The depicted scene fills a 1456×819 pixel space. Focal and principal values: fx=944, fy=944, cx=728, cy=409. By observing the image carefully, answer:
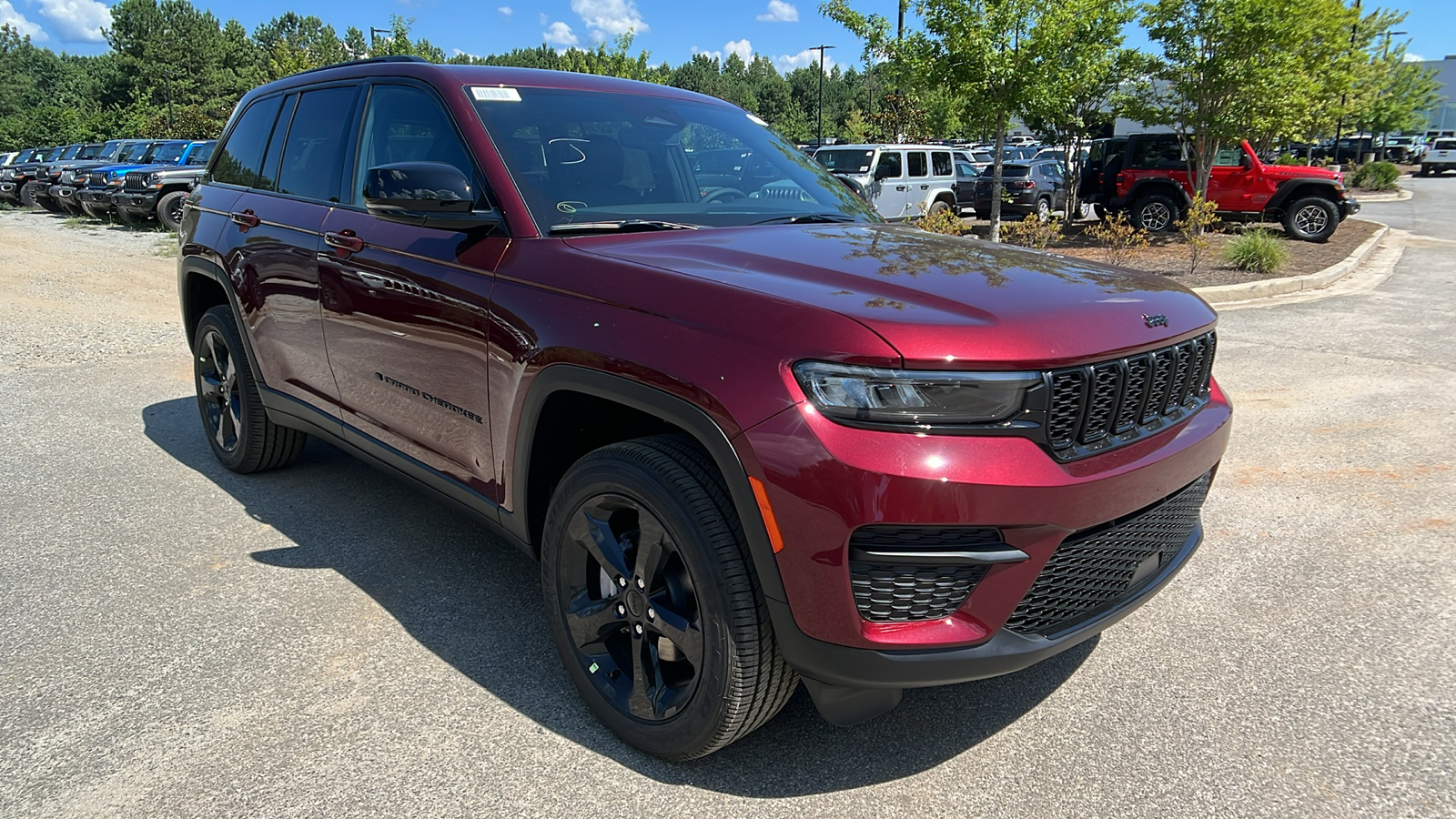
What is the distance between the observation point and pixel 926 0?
45.8ft

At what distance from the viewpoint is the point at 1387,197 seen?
30.4 metres

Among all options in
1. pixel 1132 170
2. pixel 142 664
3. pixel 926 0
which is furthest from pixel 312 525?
pixel 1132 170

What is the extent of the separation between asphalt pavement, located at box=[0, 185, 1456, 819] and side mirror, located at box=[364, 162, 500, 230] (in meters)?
1.39

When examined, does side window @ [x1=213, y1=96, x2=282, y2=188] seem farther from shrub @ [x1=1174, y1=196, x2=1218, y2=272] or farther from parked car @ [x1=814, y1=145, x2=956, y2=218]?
parked car @ [x1=814, y1=145, x2=956, y2=218]

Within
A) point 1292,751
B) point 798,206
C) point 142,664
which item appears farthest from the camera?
point 798,206

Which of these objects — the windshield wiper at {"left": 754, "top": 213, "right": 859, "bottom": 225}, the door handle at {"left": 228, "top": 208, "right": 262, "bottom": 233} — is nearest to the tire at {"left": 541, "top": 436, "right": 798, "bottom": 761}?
the windshield wiper at {"left": 754, "top": 213, "right": 859, "bottom": 225}

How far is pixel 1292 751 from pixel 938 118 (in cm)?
3865

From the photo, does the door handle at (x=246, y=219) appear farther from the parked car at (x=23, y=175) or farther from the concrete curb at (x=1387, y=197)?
the concrete curb at (x=1387, y=197)

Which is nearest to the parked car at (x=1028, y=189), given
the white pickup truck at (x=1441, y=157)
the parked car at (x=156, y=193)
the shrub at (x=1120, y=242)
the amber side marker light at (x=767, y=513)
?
the shrub at (x=1120, y=242)

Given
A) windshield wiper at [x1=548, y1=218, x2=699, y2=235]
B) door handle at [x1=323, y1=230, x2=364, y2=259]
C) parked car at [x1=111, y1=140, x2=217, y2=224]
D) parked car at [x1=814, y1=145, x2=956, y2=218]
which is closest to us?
windshield wiper at [x1=548, y1=218, x2=699, y2=235]

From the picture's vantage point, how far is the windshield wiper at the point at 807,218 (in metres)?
3.24

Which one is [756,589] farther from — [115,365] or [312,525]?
[115,365]

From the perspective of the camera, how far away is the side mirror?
2709mm

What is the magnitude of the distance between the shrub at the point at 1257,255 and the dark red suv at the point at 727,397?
10.6 metres
